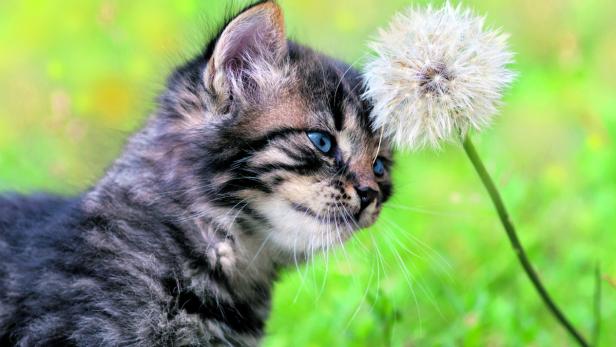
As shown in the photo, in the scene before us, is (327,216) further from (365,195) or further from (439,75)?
(439,75)

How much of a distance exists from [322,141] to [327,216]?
26 centimetres

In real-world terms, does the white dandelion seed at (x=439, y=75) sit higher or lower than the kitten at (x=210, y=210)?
higher

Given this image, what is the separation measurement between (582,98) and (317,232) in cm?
352

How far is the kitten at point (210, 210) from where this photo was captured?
2.72 m

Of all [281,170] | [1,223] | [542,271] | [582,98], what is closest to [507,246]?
[542,271]

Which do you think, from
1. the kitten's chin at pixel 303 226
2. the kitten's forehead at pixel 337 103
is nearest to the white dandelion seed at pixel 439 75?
the kitten's forehead at pixel 337 103

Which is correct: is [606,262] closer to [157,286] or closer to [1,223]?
[157,286]

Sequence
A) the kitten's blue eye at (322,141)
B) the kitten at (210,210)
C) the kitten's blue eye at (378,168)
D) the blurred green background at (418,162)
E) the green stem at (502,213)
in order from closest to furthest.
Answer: the green stem at (502,213) → the kitten at (210,210) → the kitten's blue eye at (322,141) → the kitten's blue eye at (378,168) → the blurred green background at (418,162)

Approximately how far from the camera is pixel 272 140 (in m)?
2.83

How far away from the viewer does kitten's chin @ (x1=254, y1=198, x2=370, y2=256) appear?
2.78m

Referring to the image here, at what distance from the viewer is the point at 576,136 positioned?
5.98m

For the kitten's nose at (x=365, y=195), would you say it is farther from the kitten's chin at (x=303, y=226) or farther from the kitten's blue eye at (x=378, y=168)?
the kitten's blue eye at (x=378, y=168)

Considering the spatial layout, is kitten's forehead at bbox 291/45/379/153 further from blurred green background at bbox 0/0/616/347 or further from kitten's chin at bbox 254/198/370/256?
kitten's chin at bbox 254/198/370/256

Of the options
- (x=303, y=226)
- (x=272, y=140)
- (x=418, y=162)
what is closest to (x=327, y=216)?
(x=303, y=226)
